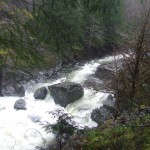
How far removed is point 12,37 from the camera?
5305 millimetres

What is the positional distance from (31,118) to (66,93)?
8.62 feet

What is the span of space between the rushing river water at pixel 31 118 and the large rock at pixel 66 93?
0.84 ft

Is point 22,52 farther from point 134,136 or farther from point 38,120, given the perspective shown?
point 38,120

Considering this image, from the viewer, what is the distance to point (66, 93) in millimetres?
17547

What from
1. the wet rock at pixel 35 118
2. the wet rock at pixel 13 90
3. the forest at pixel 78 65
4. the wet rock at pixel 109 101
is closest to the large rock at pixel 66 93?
the forest at pixel 78 65

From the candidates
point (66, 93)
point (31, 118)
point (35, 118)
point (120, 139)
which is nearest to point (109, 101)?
point (66, 93)

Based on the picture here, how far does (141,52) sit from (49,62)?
14927 millimetres

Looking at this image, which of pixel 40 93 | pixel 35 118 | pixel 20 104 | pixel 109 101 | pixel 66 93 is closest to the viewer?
pixel 35 118

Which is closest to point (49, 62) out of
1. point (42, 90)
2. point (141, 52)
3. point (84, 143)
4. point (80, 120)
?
point (42, 90)

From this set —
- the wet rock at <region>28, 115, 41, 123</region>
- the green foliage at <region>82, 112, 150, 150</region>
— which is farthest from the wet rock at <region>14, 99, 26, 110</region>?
the green foliage at <region>82, 112, 150, 150</region>

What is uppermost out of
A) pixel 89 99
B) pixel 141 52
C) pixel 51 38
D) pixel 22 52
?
pixel 89 99

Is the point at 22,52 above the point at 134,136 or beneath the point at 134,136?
above

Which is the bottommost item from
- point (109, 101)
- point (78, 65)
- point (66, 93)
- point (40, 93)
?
point (109, 101)

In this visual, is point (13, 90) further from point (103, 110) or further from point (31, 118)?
point (103, 110)
